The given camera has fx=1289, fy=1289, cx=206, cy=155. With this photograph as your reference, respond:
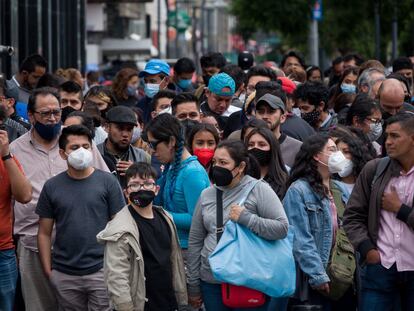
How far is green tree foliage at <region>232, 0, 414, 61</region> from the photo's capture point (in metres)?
39.2

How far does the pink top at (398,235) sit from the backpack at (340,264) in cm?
51

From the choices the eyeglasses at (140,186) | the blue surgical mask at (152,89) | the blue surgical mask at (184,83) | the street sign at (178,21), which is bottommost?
the eyeglasses at (140,186)

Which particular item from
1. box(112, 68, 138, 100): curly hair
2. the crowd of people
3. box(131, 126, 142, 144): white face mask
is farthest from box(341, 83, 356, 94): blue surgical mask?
the crowd of people

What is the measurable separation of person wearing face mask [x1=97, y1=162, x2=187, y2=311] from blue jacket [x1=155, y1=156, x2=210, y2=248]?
43cm

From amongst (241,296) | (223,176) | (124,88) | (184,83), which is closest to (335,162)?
(223,176)

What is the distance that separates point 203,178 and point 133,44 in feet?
141

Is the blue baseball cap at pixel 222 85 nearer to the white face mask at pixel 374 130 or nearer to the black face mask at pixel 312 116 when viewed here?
the black face mask at pixel 312 116

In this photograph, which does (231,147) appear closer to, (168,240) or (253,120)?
(168,240)

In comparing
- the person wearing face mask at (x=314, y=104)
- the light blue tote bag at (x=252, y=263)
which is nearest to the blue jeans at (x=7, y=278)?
the light blue tote bag at (x=252, y=263)

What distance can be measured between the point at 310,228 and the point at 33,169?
219 cm

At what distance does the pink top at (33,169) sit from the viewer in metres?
9.72

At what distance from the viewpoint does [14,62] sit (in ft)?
76.2

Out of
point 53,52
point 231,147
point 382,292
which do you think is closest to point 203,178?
point 231,147

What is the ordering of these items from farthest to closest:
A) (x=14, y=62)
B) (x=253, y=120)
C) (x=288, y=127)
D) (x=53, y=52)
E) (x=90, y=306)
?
1. (x=53, y=52)
2. (x=14, y=62)
3. (x=288, y=127)
4. (x=253, y=120)
5. (x=90, y=306)
